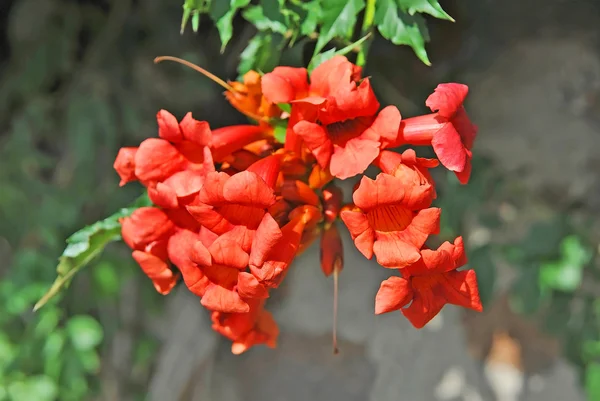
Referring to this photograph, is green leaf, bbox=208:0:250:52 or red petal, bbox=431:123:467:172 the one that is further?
green leaf, bbox=208:0:250:52

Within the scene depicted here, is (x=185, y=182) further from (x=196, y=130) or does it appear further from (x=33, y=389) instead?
(x=33, y=389)

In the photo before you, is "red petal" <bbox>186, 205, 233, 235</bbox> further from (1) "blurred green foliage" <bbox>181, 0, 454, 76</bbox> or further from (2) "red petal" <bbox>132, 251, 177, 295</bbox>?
(1) "blurred green foliage" <bbox>181, 0, 454, 76</bbox>

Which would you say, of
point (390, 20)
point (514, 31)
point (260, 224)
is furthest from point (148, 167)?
point (514, 31)

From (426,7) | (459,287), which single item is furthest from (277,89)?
(459,287)

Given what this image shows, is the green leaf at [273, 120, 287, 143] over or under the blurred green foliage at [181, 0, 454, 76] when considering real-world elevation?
under

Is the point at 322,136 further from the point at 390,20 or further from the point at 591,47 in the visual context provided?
the point at 591,47

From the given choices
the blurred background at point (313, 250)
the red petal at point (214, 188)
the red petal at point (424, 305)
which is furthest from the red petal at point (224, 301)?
the blurred background at point (313, 250)

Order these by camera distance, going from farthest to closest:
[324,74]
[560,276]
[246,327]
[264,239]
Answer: [560,276], [246,327], [324,74], [264,239]

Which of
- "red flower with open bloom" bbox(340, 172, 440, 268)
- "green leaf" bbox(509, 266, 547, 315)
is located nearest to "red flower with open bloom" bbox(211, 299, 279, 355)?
"red flower with open bloom" bbox(340, 172, 440, 268)
